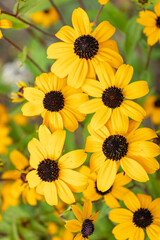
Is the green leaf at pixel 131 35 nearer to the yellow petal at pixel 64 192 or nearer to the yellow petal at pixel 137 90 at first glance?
the yellow petal at pixel 137 90

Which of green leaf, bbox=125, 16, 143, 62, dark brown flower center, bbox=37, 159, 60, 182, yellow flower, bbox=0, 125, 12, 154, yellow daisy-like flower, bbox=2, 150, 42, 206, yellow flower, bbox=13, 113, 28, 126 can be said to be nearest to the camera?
dark brown flower center, bbox=37, 159, 60, 182

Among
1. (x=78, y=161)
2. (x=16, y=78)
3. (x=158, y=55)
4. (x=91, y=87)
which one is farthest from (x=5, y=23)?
(x=16, y=78)

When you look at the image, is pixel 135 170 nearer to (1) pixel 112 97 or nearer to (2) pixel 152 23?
(1) pixel 112 97

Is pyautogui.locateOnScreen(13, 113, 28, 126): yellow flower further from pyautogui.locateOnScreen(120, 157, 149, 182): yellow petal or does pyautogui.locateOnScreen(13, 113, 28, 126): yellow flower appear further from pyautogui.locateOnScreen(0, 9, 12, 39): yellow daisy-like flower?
pyautogui.locateOnScreen(120, 157, 149, 182): yellow petal

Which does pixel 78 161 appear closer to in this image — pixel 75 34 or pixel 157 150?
pixel 157 150

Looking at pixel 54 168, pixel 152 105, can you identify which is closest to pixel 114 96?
pixel 54 168

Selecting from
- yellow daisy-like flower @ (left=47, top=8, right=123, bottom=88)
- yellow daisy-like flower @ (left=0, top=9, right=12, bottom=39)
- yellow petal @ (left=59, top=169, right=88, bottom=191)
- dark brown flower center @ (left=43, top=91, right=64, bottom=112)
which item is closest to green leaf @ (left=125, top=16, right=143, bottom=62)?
yellow daisy-like flower @ (left=47, top=8, right=123, bottom=88)

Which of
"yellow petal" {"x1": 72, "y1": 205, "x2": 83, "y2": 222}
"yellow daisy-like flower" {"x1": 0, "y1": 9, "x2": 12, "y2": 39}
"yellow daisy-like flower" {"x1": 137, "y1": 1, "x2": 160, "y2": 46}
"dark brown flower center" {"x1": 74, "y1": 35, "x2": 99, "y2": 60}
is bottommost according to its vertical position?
"yellow petal" {"x1": 72, "y1": 205, "x2": 83, "y2": 222}
